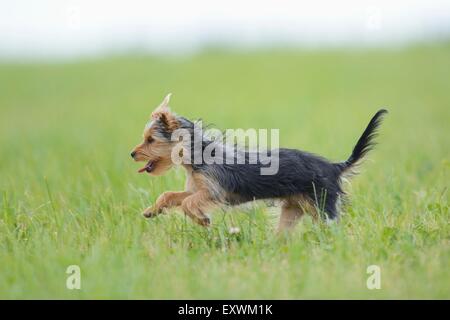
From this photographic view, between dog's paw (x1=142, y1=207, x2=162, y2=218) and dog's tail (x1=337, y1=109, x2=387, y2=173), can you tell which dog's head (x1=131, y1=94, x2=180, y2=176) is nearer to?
dog's paw (x1=142, y1=207, x2=162, y2=218)

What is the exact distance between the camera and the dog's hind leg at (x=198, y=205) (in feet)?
19.0

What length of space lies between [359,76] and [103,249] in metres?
14.4

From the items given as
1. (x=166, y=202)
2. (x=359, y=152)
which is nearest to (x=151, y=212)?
(x=166, y=202)

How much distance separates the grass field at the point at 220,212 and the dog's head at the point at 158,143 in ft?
1.50

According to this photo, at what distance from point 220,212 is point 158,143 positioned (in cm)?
82

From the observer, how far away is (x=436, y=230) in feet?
18.8

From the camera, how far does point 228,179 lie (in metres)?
5.87

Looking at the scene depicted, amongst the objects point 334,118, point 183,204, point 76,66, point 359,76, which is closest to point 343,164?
point 183,204

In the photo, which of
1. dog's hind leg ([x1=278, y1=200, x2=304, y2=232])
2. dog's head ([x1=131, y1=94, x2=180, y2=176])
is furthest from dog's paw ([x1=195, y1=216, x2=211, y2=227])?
dog's hind leg ([x1=278, y1=200, x2=304, y2=232])

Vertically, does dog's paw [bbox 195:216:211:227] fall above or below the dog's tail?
below

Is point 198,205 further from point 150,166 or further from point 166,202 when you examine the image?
point 150,166

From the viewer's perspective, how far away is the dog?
5.84m

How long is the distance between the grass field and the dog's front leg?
0.52 feet
